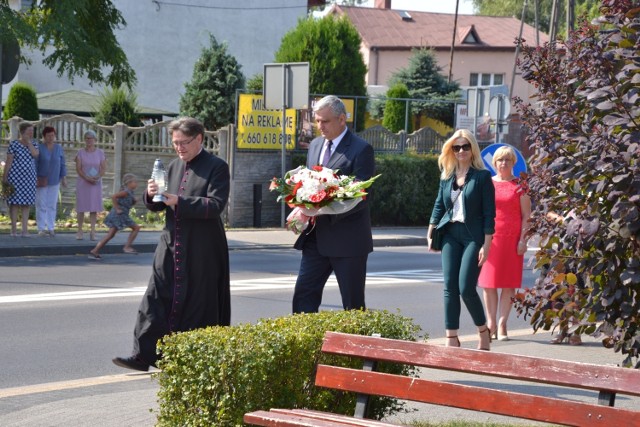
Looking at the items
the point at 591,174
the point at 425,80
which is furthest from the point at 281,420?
the point at 425,80

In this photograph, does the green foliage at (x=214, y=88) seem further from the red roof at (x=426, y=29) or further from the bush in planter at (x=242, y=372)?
the red roof at (x=426, y=29)

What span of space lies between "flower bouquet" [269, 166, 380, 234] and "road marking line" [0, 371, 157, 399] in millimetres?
1710

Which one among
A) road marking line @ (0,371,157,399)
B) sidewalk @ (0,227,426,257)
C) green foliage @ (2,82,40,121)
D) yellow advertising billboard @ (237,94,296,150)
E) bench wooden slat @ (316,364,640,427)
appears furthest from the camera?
green foliage @ (2,82,40,121)

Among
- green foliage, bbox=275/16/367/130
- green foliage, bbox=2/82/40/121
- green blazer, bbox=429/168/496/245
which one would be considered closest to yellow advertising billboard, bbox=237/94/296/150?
green foliage, bbox=2/82/40/121

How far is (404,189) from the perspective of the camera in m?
25.8

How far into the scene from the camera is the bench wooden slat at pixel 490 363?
4.40m

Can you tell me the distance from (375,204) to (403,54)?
37598mm

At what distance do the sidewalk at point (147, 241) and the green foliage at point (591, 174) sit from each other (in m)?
12.4

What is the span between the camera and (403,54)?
62.2m

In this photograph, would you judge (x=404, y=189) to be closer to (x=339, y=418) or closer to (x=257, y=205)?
(x=257, y=205)

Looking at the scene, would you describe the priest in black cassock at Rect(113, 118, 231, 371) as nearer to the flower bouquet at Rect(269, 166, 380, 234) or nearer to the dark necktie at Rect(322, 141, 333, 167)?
the flower bouquet at Rect(269, 166, 380, 234)

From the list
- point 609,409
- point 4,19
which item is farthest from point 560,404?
point 4,19

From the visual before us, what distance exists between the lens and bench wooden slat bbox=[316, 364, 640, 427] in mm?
4273

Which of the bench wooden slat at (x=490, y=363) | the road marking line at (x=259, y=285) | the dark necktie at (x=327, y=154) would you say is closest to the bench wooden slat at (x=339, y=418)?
the bench wooden slat at (x=490, y=363)
